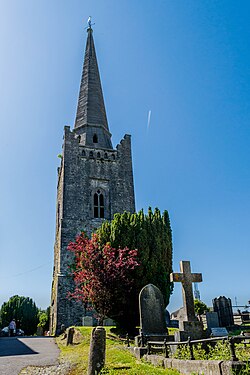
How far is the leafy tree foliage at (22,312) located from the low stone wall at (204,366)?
36145 mm

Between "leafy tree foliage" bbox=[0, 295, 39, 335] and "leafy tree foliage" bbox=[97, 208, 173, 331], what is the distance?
2623 cm

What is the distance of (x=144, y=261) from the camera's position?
1689 centimetres

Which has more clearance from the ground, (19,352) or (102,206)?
(102,206)

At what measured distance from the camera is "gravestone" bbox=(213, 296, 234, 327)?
20.4 meters

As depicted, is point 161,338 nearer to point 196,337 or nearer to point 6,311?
point 196,337

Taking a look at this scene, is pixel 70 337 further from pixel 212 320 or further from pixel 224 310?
pixel 224 310

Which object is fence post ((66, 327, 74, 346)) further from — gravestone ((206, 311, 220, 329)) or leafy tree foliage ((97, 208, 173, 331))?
gravestone ((206, 311, 220, 329))

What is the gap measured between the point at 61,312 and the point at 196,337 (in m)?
16.0

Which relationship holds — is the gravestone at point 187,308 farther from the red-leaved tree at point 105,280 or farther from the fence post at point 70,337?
the fence post at point 70,337

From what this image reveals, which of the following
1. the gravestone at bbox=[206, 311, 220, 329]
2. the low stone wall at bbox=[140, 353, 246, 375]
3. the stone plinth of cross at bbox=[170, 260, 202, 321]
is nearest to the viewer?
the low stone wall at bbox=[140, 353, 246, 375]

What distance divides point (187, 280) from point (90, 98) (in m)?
31.6

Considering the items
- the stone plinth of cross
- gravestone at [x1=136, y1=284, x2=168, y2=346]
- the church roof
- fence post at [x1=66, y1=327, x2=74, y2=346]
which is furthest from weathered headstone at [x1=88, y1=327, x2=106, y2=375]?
the church roof

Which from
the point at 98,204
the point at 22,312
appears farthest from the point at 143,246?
the point at 22,312

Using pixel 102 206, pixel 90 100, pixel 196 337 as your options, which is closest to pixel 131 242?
pixel 196 337
